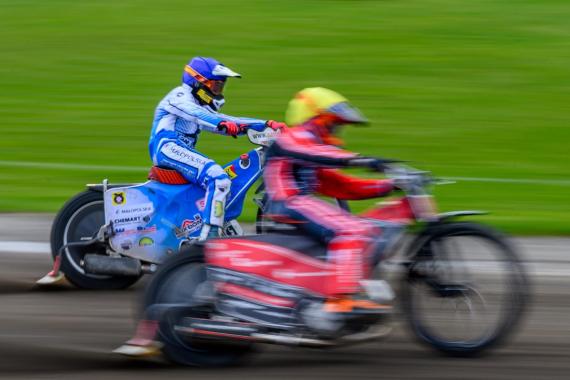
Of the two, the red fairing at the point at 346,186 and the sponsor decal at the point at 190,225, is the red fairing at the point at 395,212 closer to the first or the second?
the red fairing at the point at 346,186

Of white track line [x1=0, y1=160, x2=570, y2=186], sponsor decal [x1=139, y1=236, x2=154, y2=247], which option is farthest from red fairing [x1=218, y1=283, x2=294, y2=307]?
white track line [x1=0, y1=160, x2=570, y2=186]

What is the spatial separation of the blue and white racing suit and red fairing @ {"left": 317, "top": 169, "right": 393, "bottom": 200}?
1.65 metres

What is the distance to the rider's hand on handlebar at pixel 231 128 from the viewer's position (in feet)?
29.6

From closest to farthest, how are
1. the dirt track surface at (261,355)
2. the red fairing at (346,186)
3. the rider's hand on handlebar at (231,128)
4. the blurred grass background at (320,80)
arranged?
the dirt track surface at (261,355)
the red fairing at (346,186)
the rider's hand on handlebar at (231,128)
the blurred grass background at (320,80)

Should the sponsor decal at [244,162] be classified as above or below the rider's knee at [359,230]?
above

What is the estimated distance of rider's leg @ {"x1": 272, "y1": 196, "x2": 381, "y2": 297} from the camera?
6.69 metres

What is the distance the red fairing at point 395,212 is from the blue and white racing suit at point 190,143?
7.09ft

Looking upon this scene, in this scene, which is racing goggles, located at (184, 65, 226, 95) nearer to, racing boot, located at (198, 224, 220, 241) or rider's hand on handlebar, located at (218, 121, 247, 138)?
rider's hand on handlebar, located at (218, 121, 247, 138)

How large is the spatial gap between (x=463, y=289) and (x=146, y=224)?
3.19m

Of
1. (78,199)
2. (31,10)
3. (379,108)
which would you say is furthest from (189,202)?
(31,10)

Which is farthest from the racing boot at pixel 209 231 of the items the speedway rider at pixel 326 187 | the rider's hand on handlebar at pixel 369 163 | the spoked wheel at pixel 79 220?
the rider's hand on handlebar at pixel 369 163

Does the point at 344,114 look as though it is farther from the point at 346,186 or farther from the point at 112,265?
the point at 112,265

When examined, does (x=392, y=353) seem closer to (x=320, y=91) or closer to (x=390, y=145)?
(x=320, y=91)

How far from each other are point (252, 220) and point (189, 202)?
2.91 meters
